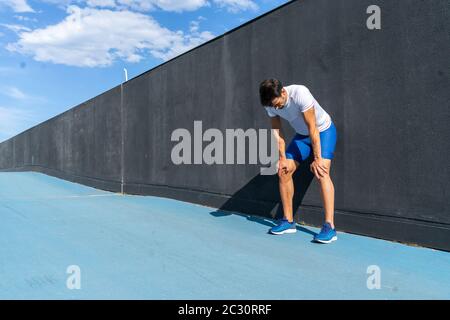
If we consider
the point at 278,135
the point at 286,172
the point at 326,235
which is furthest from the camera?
the point at 278,135

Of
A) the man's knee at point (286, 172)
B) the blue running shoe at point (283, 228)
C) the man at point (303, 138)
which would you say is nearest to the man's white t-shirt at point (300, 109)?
the man at point (303, 138)

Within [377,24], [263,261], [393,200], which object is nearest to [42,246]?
[263,261]

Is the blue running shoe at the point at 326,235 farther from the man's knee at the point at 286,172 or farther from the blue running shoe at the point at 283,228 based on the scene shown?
the man's knee at the point at 286,172

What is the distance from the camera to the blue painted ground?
2.29 meters

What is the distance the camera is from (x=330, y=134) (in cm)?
360

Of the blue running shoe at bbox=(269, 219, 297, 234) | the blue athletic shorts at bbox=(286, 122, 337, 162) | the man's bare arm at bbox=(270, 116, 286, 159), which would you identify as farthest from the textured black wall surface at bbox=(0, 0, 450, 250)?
the man's bare arm at bbox=(270, 116, 286, 159)

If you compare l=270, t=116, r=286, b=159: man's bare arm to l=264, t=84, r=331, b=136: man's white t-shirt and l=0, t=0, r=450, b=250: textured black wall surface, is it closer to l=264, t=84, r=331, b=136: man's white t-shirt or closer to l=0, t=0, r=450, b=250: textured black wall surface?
l=264, t=84, r=331, b=136: man's white t-shirt

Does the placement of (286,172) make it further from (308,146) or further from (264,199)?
(264,199)

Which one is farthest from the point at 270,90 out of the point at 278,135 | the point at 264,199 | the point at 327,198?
the point at 264,199

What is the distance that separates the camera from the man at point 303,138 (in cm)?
339

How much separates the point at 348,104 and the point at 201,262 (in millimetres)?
2057

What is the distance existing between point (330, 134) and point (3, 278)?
2769 mm

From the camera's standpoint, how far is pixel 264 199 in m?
4.78

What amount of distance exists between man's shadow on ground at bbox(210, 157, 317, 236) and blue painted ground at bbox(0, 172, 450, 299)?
0.65 ft
